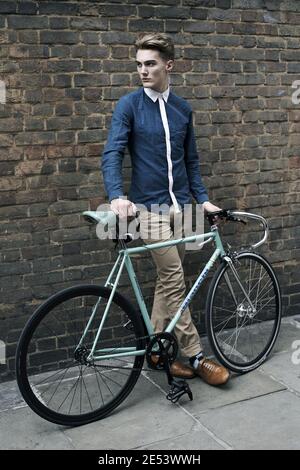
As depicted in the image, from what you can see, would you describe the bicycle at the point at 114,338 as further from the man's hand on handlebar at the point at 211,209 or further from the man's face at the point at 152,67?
the man's face at the point at 152,67

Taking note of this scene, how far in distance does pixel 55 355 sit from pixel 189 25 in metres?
2.56

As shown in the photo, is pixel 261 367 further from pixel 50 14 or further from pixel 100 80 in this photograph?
pixel 50 14

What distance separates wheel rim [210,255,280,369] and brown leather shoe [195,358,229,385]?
0.24 ft

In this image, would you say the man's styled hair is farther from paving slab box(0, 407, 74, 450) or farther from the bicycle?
paving slab box(0, 407, 74, 450)

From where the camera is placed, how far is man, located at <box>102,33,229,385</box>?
3.44m

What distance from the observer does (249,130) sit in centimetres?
460

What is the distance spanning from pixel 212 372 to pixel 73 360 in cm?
91

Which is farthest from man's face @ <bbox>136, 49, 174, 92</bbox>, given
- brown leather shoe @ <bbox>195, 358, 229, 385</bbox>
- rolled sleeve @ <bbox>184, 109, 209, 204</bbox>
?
brown leather shoe @ <bbox>195, 358, 229, 385</bbox>

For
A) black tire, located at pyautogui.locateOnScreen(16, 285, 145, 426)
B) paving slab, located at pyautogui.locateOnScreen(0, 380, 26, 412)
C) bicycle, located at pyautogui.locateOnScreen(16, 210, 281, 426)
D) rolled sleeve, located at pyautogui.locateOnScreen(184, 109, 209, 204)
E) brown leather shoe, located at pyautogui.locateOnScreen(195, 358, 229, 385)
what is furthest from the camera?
rolled sleeve, located at pyautogui.locateOnScreen(184, 109, 209, 204)

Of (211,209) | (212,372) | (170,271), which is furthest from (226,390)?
(211,209)

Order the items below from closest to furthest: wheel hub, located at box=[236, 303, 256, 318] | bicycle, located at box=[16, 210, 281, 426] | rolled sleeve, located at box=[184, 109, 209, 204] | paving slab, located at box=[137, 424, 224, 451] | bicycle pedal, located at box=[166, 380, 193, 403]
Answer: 1. paving slab, located at box=[137, 424, 224, 451]
2. bicycle, located at box=[16, 210, 281, 426]
3. bicycle pedal, located at box=[166, 380, 193, 403]
4. rolled sleeve, located at box=[184, 109, 209, 204]
5. wheel hub, located at box=[236, 303, 256, 318]

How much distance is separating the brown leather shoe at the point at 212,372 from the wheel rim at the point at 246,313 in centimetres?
7

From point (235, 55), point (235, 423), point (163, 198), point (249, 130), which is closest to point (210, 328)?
point (235, 423)

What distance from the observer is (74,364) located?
11.6ft
